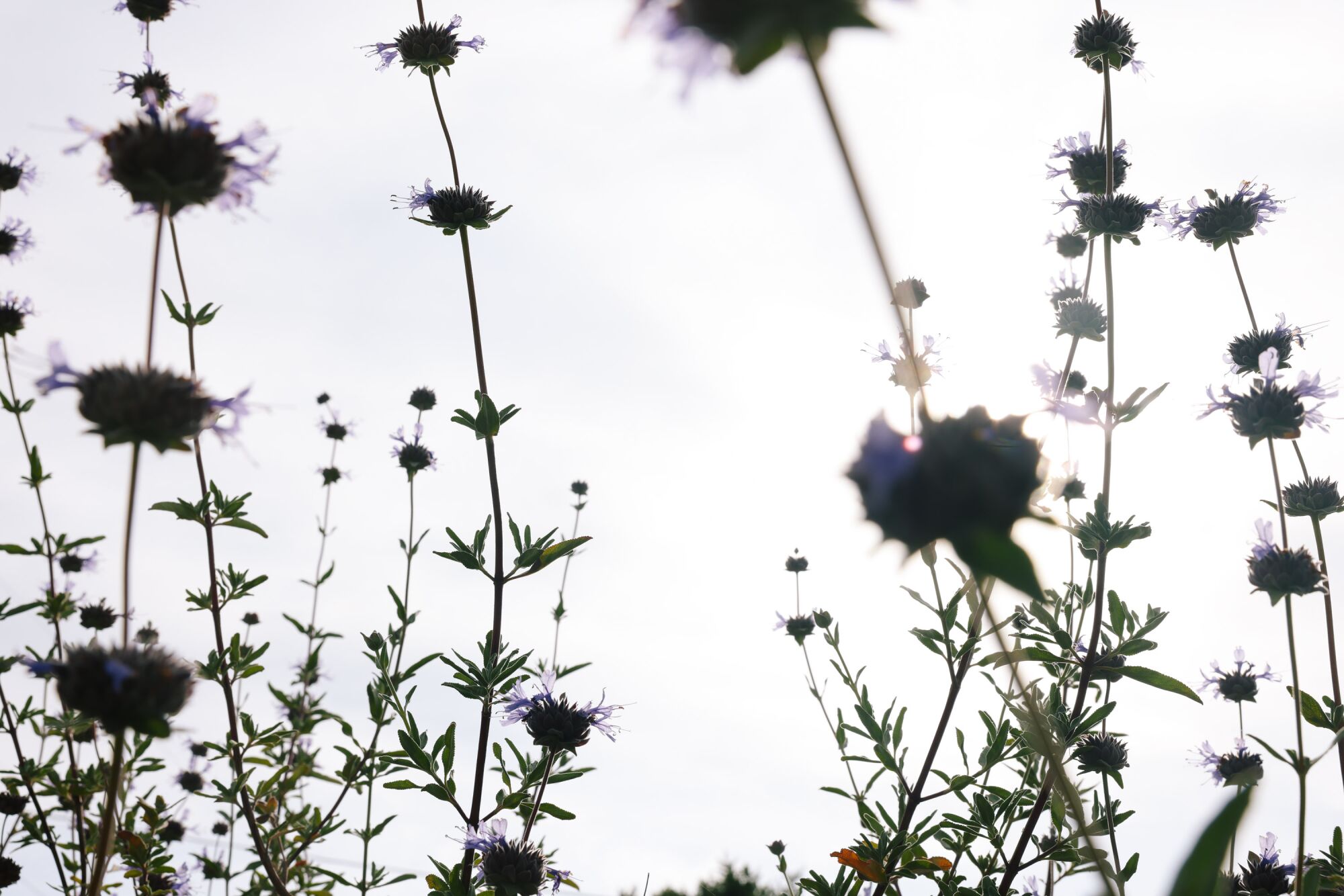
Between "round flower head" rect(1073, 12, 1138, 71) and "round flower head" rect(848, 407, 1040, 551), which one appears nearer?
"round flower head" rect(848, 407, 1040, 551)

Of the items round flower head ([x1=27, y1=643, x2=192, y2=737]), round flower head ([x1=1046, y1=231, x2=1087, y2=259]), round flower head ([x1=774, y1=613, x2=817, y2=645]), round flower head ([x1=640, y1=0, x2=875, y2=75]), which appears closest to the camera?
round flower head ([x1=640, y1=0, x2=875, y2=75])

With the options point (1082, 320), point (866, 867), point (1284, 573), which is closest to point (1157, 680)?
point (1284, 573)

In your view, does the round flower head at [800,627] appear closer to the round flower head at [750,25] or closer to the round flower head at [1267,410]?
the round flower head at [1267,410]

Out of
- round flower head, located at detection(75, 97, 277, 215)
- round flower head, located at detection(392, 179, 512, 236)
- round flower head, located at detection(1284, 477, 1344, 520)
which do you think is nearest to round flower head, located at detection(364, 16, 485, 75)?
round flower head, located at detection(392, 179, 512, 236)

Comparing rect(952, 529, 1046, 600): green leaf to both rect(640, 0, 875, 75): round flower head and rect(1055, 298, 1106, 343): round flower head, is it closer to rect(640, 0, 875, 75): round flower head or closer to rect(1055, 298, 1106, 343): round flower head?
rect(640, 0, 875, 75): round flower head

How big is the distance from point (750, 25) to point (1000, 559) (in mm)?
593

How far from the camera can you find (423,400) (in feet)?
22.7

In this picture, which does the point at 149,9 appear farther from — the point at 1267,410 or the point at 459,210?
the point at 1267,410

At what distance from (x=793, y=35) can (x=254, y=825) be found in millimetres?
3177

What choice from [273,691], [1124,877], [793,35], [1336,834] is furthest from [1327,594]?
[273,691]

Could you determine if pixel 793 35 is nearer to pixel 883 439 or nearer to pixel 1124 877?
pixel 883 439

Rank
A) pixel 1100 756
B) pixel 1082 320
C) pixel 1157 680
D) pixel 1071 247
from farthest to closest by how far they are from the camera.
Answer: pixel 1071 247 < pixel 1082 320 < pixel 1100 756 < pixel 1157 680

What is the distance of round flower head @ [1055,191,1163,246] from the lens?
10.6 ft

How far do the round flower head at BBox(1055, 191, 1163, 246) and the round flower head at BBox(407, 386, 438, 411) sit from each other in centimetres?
507
